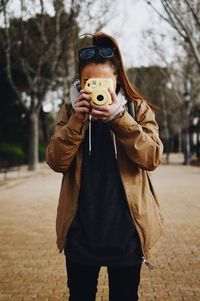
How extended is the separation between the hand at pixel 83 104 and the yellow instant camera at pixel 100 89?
1.1 inches

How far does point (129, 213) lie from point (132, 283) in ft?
1.17

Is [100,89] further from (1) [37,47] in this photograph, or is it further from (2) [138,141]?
(1) [37,47]

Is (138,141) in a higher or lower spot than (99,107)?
lower

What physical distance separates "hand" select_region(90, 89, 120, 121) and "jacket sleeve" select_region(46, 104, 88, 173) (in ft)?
0.43

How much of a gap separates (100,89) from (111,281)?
0.96m

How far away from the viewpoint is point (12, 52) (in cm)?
2786

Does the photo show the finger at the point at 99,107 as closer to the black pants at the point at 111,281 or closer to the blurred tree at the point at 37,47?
the black pants at the point at 111,281

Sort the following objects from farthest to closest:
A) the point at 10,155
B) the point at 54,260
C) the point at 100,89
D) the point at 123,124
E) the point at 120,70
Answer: the point at 10,155 < the point at 54,260 < the point at 120,70 < the point at 123,124 < the point at 100,89

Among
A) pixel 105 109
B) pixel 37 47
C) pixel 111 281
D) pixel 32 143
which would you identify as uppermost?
pixel 37 47

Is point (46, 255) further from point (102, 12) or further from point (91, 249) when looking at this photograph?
point (102, 12)

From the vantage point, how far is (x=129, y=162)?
2.36 meters

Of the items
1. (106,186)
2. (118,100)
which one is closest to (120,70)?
(118,100)

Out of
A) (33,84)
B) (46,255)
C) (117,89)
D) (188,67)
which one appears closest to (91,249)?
(117,89)

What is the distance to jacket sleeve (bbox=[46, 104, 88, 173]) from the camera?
227 centimetres
